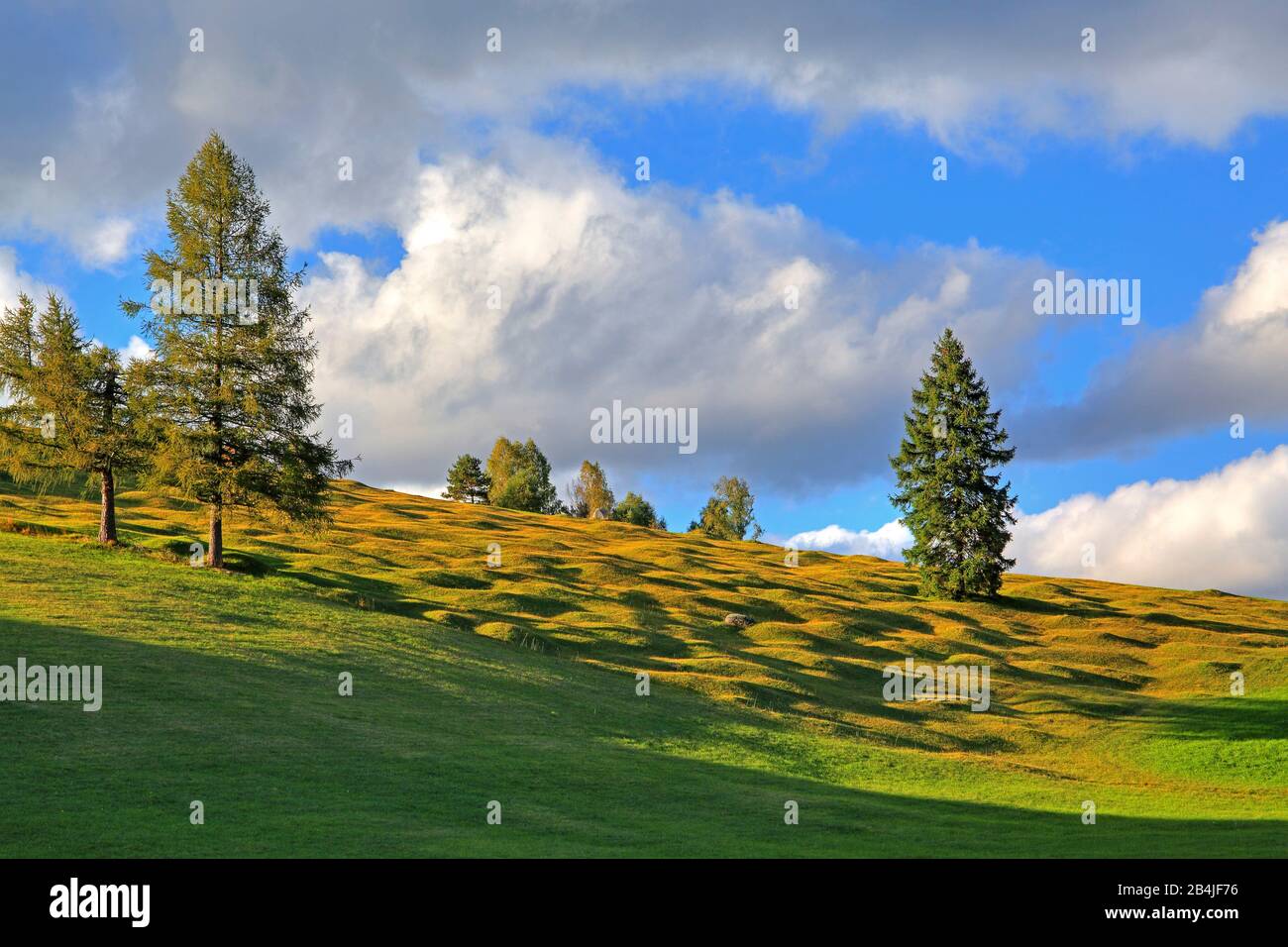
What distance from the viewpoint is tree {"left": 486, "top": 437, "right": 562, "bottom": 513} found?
150625 mm

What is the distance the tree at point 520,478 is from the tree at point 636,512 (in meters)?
11.5

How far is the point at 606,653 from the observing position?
52000 millimetres

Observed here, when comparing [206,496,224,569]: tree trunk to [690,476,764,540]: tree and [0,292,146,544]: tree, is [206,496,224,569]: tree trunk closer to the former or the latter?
[0,292,146,544]: tree

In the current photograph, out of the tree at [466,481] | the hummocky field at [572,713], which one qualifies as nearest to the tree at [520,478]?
the tree at [466,481]

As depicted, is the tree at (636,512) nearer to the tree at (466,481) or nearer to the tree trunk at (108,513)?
the tree at (466,481)

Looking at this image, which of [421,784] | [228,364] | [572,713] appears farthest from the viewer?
[228,364]

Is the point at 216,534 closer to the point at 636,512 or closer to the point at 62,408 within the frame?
the point at 62,408

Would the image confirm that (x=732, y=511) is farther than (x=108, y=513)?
Yes

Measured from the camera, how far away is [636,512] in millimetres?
161500

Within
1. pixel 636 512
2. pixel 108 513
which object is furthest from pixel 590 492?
pixel 108 513

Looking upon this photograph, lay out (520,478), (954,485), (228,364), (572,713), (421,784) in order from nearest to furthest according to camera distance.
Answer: (421,784), (572,713), (228,364), (954,485), (520,478)

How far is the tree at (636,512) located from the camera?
160250 mm

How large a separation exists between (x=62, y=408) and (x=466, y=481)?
314 feet
